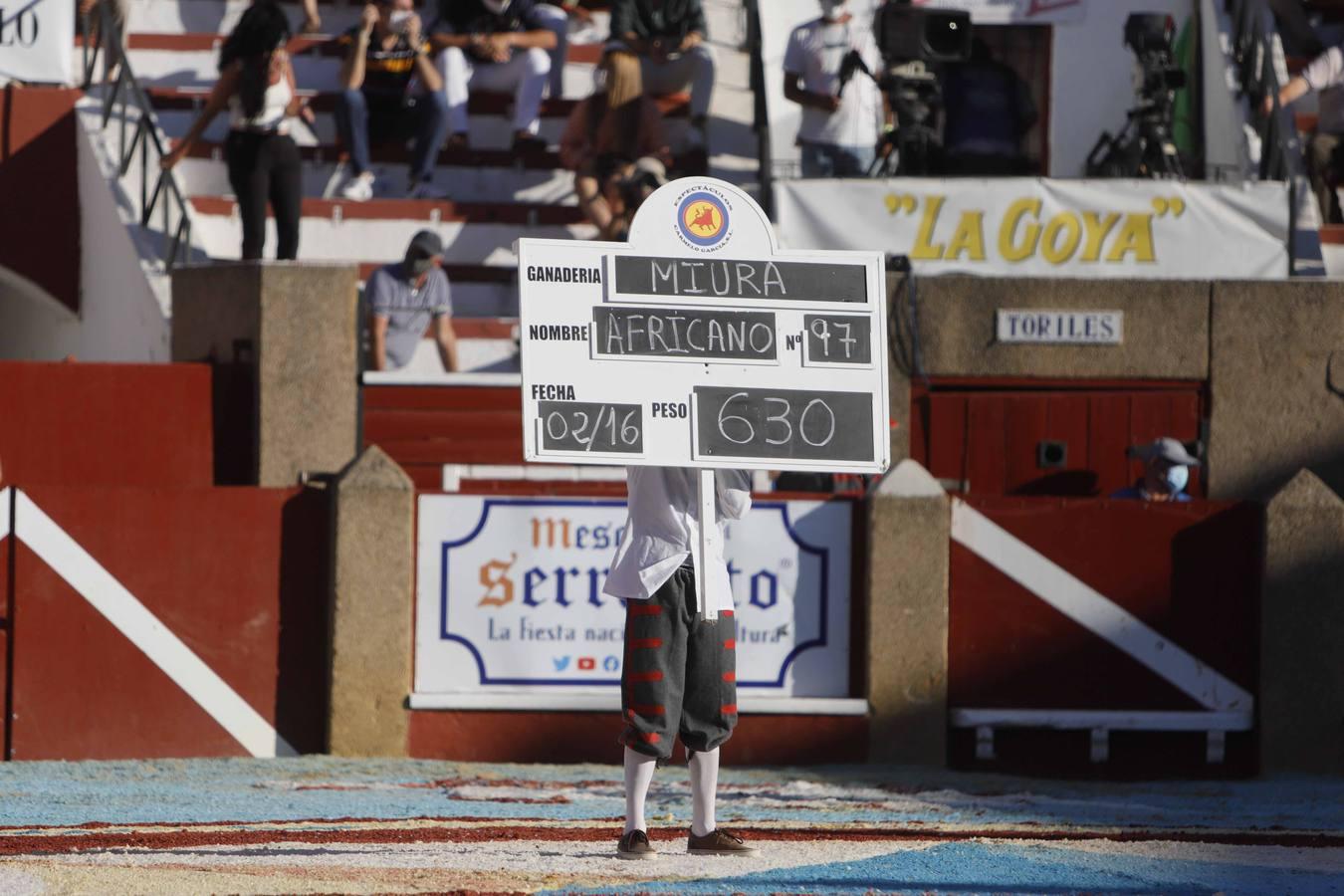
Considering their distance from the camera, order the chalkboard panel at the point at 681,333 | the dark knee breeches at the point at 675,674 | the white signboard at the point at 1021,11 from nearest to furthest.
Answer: the dark knee breeches at the point at 675,674, the chalkboard panel at the point at 681,333, the white signboard at the point at 1021,11

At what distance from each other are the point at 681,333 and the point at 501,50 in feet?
30.2

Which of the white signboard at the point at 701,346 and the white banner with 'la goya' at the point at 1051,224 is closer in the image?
the white signboard at the point at 701,346

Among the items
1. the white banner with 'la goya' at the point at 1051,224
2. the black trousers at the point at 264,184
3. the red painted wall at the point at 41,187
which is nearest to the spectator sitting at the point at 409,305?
the black trousers at the point at 264,184

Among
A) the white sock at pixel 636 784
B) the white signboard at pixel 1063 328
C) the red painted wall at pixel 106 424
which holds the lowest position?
the white sock at pixel 636 784

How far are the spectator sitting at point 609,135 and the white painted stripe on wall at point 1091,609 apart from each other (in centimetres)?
461

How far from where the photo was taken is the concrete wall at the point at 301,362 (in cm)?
1271

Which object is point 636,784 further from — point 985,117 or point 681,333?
point 985,117

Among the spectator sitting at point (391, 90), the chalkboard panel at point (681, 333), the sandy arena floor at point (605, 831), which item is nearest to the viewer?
the sandy arena floor at point (605, 831)

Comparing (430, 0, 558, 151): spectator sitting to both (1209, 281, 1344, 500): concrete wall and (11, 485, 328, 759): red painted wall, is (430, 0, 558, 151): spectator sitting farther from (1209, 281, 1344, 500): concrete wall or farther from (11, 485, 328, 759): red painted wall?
(11, 485, 328, 759): red painted wall

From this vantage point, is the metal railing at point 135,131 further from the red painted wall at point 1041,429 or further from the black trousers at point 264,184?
the red painted wall at point 1041,429

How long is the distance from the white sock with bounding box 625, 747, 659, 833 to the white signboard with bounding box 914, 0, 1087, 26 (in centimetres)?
1179

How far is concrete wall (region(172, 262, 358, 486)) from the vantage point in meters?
12.7

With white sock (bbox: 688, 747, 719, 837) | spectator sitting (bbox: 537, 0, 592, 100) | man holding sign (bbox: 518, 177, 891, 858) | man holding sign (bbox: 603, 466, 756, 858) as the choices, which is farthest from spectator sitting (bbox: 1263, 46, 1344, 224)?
white sock (bbox: 688, 747, 719, 837)

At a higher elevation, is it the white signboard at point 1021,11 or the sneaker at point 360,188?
the white signboard at point 1021,11
